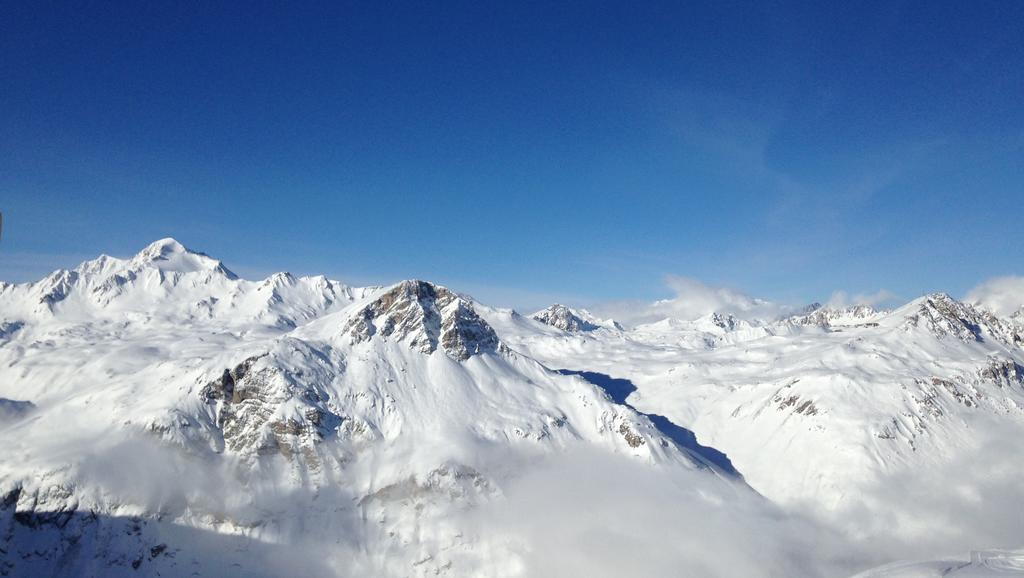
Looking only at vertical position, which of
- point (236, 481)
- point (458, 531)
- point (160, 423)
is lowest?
point (458, 531)

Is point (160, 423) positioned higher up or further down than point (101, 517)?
higher up

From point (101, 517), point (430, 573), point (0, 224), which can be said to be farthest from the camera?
point (430, 573)

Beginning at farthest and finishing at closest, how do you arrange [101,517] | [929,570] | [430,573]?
[430,573], [101,517], [929,570]

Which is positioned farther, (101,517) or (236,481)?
(236,481)

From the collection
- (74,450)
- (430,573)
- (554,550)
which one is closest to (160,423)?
(74,450)

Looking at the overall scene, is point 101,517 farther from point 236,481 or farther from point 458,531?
point 458,531

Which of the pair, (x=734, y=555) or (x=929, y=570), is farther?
(x=734, y=555)

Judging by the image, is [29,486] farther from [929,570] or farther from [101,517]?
[929,570]

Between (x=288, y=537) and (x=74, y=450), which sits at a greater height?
(x=74, y=450)

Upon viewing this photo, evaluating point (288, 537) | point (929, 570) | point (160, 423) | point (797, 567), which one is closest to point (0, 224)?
point (929, 570)
